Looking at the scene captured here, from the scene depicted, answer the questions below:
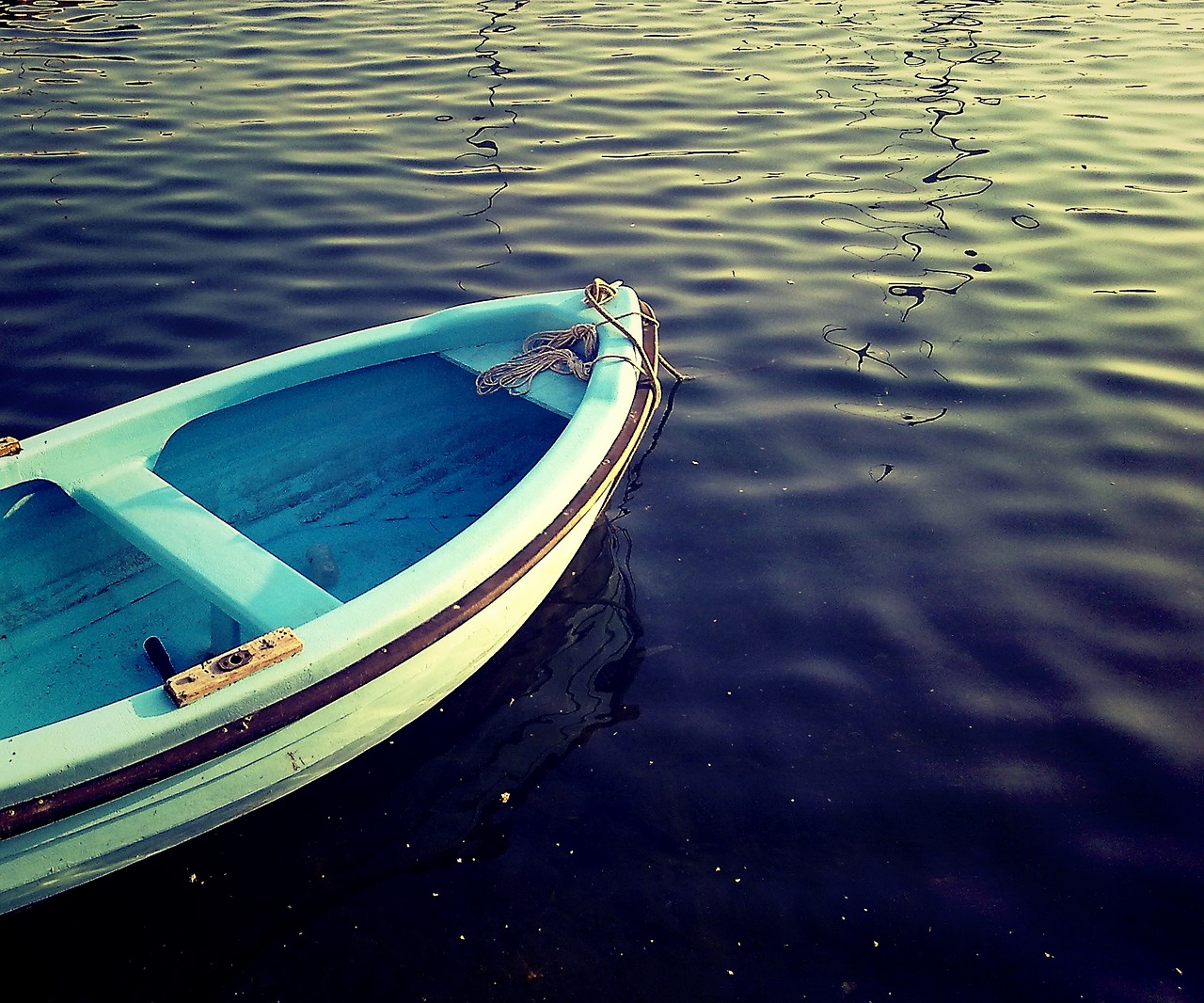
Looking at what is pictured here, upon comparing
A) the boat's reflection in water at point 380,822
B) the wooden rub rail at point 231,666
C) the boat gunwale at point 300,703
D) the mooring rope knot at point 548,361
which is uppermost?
the mooring rope knot at point 548,361

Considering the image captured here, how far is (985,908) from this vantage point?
336cm

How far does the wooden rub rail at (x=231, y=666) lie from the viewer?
2893mm

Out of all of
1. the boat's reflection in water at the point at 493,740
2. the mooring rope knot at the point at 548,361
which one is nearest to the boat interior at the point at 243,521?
the mooring rope knot at the point at 548,361

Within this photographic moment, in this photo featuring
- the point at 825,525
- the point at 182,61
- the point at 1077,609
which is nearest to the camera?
the point at 1077,609

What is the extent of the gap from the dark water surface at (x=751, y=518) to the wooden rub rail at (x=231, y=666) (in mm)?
923

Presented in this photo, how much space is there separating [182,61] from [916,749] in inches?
470

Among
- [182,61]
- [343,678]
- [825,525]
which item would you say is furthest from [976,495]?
[182,61]

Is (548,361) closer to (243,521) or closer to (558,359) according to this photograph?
(558,359)

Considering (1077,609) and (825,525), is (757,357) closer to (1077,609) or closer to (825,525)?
Result: (825,525)

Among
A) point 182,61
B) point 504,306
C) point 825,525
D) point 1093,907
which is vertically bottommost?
point 1093,907

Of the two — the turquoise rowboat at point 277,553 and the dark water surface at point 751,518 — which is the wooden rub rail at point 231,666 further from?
the dark water surface at point 751,518

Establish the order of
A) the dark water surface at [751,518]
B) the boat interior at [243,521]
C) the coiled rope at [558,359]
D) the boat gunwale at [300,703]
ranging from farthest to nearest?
the coiled rope at [558,359] → the boat interior at [243,521] → the dark water surface at [751,518] → the boat gunwale at [300,703]

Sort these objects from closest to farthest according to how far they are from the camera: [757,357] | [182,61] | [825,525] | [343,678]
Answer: [343,678], [825,525], [757,357], [182,61]

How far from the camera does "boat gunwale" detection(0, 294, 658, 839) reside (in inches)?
107
